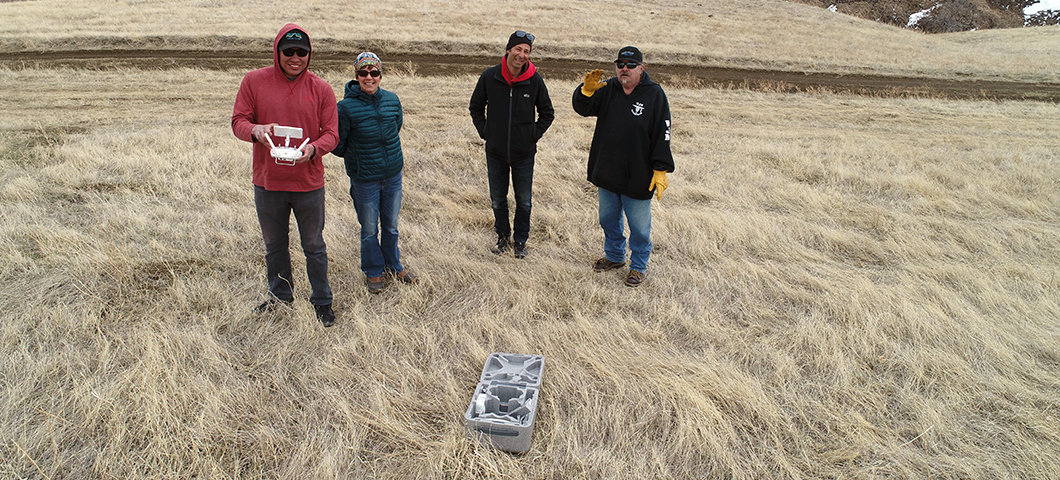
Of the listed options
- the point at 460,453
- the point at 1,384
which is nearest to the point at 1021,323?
the point at 460,453

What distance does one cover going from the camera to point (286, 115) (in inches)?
126

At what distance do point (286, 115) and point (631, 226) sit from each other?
276cm

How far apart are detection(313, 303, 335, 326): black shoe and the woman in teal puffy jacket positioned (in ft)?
1.57

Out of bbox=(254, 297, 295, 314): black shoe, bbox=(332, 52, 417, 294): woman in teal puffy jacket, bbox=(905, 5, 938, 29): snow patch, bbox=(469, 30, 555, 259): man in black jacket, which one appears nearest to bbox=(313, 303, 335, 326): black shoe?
bbox=(254, 297, 295, 314): black shoe

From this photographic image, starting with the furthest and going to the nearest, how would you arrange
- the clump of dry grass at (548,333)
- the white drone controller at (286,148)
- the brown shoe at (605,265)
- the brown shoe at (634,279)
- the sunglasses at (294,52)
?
Answer: the brown shoe at (605,265)
the brown shoe at (634,279)
the sunglasses at (294,52)
the white drone controller at (286,148)
the clump of dry grass at (548,333)

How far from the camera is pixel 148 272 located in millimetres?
4207

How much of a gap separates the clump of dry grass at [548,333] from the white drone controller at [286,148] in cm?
123

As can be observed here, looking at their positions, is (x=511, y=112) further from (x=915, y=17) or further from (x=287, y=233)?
(x=915, y=17)

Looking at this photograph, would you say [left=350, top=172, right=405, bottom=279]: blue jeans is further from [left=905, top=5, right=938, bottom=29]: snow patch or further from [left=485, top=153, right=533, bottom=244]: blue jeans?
[left=905, top=5, right=938, bottom=29]: snow patch

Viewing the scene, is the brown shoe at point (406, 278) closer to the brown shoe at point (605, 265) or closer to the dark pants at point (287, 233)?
the dark pants at point (287, 233)

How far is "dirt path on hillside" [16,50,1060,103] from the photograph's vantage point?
617 inches

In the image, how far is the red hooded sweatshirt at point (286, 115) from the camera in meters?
3.15

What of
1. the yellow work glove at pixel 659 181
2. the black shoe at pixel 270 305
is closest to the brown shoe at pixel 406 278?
the black shoe at pixel 270 305

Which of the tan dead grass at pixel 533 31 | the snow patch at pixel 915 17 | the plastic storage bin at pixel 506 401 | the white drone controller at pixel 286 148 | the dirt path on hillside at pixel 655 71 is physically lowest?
the plastic storage bin at pixel 506 401
